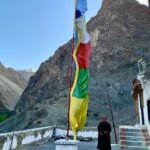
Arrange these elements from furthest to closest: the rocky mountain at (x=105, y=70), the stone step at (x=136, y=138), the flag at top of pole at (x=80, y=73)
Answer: the rocky mountain at (x=105, y=70) → the stone step at (x=136, y=138) → the flag at top of pole at (x=80, y=73)

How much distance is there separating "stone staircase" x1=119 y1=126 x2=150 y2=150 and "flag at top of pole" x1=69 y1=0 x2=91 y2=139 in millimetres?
5671

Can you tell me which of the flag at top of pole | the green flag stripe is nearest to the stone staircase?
the flag at top of pole

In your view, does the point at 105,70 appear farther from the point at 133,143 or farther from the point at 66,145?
the point at 66,145

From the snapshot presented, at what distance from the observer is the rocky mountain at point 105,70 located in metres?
44.8

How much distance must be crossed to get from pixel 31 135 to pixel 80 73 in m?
8.04

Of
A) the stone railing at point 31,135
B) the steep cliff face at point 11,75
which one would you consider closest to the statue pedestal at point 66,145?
the stone railing at point 31,135

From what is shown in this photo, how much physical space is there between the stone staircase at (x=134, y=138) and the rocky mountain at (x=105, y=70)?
828 inches

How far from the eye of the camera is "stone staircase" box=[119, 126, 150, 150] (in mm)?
13885

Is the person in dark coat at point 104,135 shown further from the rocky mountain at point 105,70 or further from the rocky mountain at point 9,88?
the rocky mountain at point 9,88

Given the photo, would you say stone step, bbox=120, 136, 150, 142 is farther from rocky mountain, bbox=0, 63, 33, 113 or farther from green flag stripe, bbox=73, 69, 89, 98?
rocky mountain, bbox=0, 63, 33, 113

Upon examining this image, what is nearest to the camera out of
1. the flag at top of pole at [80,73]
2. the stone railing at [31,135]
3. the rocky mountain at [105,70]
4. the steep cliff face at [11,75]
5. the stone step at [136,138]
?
the flag at top of pole at [80,73]

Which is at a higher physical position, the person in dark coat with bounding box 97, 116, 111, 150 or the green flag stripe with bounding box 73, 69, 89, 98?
the green flag stripe with bounding box 73, 69, 89, 98

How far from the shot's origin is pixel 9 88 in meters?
114

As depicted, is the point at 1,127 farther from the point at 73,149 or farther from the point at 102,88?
the point at 73,149
